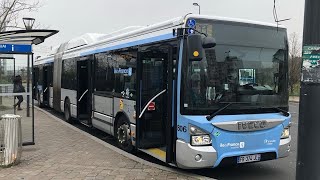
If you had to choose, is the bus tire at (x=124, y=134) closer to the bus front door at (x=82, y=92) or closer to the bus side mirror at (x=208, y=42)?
the bus side mirror at (x=208, y=42)

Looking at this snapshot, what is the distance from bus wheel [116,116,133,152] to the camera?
9031 mm

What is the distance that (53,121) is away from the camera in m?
14.5

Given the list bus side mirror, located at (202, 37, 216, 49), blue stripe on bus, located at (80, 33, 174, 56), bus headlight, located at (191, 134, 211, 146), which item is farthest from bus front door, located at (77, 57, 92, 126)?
bus side mirror, located at (202, 37, 216, 49)

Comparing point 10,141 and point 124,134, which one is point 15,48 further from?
point 124,134

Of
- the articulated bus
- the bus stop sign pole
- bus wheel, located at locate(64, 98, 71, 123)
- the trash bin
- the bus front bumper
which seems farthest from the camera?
bus wheel, located at locate(64, 98, 71, 123)

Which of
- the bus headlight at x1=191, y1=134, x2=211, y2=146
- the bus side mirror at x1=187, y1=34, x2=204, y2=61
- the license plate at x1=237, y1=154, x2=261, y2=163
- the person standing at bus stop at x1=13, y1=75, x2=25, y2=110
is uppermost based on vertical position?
the bus side mirror at x1=187, y1=34, x2=204, y2=61

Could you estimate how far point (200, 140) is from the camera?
21.7 feet

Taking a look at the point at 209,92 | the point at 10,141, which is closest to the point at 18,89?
the point at 10,141

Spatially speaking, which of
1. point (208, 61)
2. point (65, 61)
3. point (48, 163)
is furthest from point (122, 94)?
point (65, 61)

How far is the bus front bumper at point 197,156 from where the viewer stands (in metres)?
6.56

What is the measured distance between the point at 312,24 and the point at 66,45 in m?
13.0

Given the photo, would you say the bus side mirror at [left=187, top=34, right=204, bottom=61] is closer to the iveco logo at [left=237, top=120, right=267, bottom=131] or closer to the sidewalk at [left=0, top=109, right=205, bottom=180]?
the iveco logo at [left=237, top=120, right=267, bottom=131]

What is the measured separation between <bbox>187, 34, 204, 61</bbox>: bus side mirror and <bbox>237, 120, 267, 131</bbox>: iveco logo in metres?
1.41

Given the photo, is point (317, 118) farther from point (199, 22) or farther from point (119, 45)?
point (119, 45)
